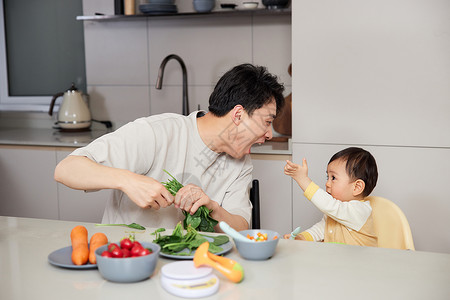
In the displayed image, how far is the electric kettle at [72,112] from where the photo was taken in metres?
3.52

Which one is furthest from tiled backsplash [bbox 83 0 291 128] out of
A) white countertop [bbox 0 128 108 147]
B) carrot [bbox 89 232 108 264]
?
carrot [bbox 89 232 108 264]

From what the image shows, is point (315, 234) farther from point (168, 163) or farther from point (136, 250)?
point (136, 250)

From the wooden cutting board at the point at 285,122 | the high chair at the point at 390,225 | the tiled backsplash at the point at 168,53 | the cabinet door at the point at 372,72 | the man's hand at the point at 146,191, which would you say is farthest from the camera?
the tiled backsplash at the point at 168,53

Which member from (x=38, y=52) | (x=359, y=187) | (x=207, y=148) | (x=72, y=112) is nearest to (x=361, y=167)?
(x=359, y=187)

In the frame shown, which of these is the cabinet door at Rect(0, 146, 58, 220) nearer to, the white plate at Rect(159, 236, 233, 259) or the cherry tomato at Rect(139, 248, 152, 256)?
the white plate at Rect(159, 236, 233, 259)

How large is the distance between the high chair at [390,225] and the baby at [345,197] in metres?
0.03

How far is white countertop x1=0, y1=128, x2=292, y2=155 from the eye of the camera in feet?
9.23

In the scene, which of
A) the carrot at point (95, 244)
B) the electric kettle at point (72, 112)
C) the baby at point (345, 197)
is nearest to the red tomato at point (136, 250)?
the carrot at point (95, 244)

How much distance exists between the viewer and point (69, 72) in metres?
3.89

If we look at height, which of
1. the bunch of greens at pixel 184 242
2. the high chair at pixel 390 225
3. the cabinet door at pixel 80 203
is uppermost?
the bunch of greens at pixel 184 242

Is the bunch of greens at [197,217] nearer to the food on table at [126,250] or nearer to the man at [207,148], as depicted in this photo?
the man at [207,148]

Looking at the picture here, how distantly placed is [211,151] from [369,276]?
0.94 metres

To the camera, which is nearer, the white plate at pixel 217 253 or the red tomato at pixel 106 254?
the red tomato at pixel 106 254

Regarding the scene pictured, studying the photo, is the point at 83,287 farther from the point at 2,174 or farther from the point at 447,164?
the point at 2,174
